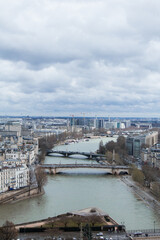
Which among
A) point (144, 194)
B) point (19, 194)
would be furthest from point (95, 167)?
point (19, 194)

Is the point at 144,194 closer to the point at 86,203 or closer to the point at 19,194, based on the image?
the point at 86,203

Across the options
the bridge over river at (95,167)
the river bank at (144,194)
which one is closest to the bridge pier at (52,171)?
the bridge over river at (95,167)

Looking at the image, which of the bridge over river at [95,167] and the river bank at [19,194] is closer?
the river bank at [19,194]

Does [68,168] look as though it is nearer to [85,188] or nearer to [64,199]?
[85,188]

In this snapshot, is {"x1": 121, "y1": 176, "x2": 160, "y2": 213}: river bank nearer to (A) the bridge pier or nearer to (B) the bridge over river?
(B) the bridge over river

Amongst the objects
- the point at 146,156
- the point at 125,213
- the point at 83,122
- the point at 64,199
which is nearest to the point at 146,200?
the point at 125,213

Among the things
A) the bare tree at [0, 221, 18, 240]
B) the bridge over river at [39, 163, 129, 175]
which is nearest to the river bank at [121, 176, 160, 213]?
the bridge over river at [39, 163, 129, 175]

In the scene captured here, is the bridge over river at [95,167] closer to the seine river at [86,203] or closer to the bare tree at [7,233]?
the seine river at [86,203]
